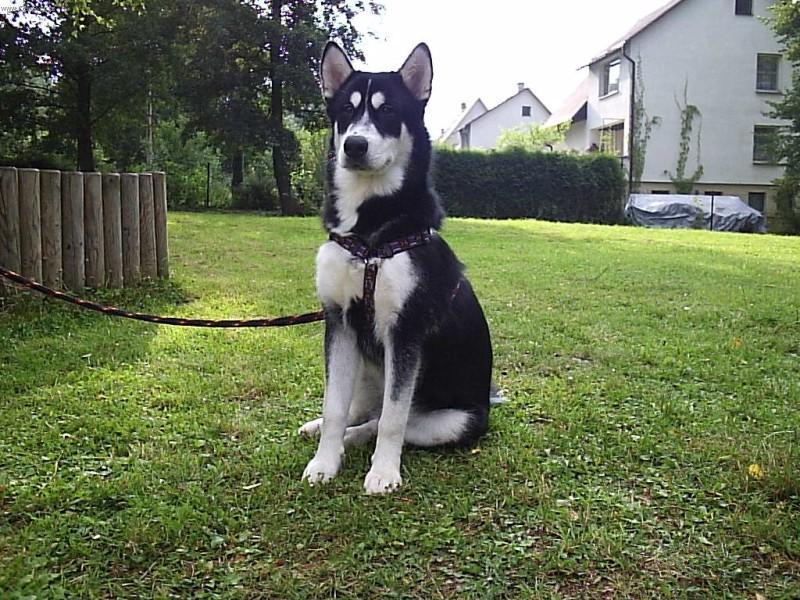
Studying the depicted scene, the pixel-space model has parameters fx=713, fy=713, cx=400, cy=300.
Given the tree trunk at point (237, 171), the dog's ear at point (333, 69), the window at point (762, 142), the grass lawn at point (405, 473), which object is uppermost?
the window at point (762, 142)

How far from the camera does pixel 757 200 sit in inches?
1272

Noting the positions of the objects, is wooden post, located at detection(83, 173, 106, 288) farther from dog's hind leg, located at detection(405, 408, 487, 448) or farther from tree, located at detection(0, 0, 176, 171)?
tree, located at detection(0, 0, 176, 171)

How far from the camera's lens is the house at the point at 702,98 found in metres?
31.3

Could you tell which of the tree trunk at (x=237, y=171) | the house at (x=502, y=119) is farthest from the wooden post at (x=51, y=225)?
the house at (x=502, y=119)

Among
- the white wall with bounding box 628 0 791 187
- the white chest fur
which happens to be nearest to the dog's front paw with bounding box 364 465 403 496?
the white chest fur

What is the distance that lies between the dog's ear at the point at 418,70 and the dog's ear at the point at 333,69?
27 cm

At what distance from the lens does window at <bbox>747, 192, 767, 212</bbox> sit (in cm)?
3222

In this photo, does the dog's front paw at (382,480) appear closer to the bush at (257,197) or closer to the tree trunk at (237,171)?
the bush at (257,197)

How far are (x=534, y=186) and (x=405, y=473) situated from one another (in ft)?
82.7

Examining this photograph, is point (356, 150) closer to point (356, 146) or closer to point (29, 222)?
point (356, 146)

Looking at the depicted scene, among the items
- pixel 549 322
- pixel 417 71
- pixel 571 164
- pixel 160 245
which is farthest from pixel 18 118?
pixel 417 71

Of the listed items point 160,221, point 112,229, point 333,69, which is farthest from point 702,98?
point 333,69

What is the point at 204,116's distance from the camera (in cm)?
2447

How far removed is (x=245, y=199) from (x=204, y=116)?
A: 446 centimetres
